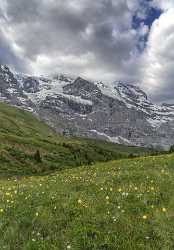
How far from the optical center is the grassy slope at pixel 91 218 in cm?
1416

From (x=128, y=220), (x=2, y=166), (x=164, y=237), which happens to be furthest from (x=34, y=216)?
(x=2, y=166)

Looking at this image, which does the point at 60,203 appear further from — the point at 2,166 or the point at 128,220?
the point at 2,166

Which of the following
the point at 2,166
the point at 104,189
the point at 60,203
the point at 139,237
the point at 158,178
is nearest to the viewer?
the point at 139,237

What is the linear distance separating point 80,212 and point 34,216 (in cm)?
184

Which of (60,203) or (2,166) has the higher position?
(2,166)

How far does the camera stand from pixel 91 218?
15672 millimetres

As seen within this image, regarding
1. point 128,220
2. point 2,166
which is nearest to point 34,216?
point 128,220

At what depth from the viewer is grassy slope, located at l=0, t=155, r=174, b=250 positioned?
14164 mm

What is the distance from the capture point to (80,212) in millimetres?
16250

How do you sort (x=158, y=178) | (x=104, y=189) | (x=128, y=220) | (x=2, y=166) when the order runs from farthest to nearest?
(x=2, y=166), (x=158, y=178), (x=104, y=189), (x=128, y=220)

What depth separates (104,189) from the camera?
19.8m

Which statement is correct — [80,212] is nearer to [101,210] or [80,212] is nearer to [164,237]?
[101,210]

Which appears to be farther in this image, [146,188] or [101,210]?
[146,188]

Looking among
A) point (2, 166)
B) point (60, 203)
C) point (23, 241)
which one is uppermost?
point (2, 166)
